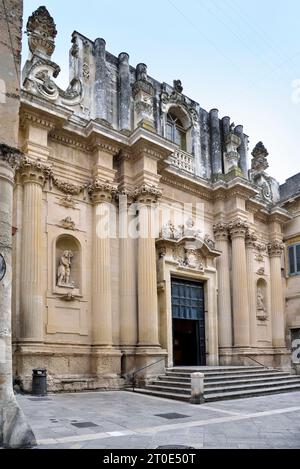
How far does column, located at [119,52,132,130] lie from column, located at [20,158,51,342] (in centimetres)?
437

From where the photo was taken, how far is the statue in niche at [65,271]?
14.3 metres

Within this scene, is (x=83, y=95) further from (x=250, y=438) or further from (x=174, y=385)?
(x=250, y=438)

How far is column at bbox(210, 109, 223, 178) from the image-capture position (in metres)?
20.7

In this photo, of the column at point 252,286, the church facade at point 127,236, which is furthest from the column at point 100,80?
the column at point 252,286

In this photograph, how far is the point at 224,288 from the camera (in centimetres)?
1930

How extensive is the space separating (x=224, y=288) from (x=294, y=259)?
18.1 ft

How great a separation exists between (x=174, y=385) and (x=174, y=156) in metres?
9.56

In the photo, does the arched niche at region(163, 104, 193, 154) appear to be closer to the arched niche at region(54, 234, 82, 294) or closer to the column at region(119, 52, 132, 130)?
the column at region(119, 52, 132, 130)

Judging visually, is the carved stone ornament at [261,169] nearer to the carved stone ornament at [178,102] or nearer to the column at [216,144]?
the column at [216,144]

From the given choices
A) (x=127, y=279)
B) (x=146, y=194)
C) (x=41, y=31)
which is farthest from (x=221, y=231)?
(x=41, y=31)

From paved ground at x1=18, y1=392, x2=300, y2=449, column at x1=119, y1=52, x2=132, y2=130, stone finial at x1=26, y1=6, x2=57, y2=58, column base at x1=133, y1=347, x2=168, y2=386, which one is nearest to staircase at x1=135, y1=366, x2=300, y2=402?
column base at x1=133, y1=347, x2=168, y2=386

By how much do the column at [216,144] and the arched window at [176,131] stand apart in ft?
5.04

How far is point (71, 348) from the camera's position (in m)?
14.0
